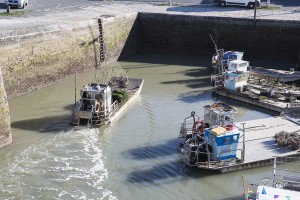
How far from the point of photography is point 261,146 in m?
19.9

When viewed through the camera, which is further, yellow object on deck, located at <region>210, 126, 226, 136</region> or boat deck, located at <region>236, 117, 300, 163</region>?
boat deck, located at <region>236, 117, 300, 163</region>

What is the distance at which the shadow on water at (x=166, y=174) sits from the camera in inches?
709

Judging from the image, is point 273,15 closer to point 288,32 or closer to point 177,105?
point 288,32

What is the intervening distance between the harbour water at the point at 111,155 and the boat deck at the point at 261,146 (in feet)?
1.05

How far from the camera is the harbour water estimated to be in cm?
1738

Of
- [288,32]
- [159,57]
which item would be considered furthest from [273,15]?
[159,57]

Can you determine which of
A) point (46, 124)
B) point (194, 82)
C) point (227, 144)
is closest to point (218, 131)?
point (227, 144)

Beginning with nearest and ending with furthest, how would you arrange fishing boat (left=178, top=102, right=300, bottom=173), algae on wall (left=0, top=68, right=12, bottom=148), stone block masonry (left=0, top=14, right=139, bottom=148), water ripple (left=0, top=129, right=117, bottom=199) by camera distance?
water ripple (left=0, top=129, right=117, bottom=199)
fishing boat (left=178, top=102, right=300, bottom=173)
algae on wall (left=0, top=68, right=12, bottom=148)
stone block masonry (left=0, top=14, right=139, bottom=148)

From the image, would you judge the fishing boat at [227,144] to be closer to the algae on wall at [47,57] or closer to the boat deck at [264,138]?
the boat deck at [264,138]

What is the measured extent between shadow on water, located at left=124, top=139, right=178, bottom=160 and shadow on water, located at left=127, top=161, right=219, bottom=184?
3.23ft

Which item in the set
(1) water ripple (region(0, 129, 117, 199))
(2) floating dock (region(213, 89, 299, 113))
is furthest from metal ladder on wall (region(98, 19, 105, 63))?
(1) water ripple (region(0, 129, 117, 199))

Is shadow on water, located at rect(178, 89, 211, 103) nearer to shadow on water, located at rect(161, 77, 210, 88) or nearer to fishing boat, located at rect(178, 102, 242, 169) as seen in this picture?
shadow on water, located at rect(161, 77, 210, 88)

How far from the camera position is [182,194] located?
17.2m

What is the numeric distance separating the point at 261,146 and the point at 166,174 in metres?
4.29
